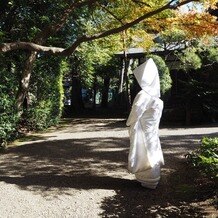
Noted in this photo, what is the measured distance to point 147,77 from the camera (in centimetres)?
721

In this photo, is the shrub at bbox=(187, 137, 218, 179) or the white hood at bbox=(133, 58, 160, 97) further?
the white hood at bbox=(133, 58, 160, 97)

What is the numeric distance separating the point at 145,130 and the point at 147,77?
38.2 inches

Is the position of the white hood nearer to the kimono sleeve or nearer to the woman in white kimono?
the woman in white kimono

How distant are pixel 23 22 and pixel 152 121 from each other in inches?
371

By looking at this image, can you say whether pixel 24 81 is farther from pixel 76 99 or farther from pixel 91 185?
pixel 76 99

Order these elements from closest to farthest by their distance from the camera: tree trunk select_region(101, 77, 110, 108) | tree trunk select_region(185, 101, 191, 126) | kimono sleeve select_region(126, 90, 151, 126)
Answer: kimono sleeve select_region(126, 90, 151, 126), tree trunk select_region(185, 101, 191, 126), tree trunk select_region(101, 77, 110, 108)

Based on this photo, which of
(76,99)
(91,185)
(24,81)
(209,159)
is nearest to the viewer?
(209,159)

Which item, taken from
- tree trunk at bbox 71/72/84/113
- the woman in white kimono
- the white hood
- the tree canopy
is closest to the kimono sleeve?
the woman in white kimono

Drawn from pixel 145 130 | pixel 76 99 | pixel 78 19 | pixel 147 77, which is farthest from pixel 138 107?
pixel 76 99

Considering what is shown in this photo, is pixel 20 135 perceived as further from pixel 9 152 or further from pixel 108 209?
pixel 108 209

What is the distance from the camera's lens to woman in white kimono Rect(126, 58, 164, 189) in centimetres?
711

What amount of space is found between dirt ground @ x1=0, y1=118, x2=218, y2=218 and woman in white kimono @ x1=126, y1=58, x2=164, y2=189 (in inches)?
12.0

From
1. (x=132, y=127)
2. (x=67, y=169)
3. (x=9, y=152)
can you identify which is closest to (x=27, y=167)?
(x=67, y=169)

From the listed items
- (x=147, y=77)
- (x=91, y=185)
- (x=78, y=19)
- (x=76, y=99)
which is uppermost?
(x=78, y=19)
